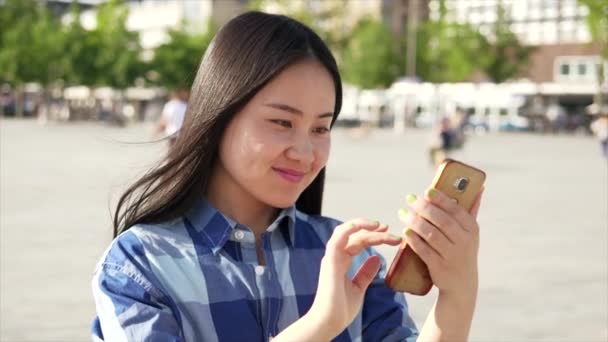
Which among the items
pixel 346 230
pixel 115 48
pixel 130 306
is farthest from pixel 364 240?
pixel 115 48

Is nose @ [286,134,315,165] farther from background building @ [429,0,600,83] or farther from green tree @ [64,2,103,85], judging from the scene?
background building @ [429,0,600,83]

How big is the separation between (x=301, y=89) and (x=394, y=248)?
4916mm

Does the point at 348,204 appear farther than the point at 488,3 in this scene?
No

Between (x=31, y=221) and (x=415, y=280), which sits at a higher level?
(x=415, y=280)

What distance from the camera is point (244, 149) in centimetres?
174

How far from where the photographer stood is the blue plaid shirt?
1.59 m

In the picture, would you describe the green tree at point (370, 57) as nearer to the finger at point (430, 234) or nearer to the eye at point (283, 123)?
the eye at point (283, 123)

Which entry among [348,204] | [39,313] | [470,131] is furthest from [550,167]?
[470,131]

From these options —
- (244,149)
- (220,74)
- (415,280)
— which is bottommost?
(415,280)

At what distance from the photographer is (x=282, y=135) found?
5.65 ft

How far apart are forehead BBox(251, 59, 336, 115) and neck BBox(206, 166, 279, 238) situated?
204 mm

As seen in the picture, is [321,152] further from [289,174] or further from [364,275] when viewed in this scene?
[364,275]

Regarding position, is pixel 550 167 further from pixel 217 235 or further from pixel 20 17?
pixel 20 17

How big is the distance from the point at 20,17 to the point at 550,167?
50974 mm
